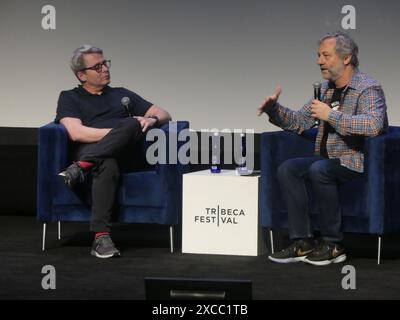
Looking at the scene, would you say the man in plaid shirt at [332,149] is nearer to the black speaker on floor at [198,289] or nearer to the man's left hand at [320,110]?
the man's left hand at [320,110]

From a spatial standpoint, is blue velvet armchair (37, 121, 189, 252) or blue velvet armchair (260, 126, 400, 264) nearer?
blue velvet armchair (260, 126, 400, 264)

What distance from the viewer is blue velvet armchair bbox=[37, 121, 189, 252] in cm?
545

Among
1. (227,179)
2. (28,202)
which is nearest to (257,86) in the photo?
(227,179)

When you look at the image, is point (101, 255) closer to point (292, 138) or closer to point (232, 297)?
point (292, 138)

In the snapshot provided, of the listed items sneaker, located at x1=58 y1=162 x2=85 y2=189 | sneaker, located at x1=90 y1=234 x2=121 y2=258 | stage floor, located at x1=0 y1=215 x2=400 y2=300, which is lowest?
stage floor, located at x1=0 y1=215 x2=400 y2=300

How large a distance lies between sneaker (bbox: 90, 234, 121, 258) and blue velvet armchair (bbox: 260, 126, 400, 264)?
846 mm

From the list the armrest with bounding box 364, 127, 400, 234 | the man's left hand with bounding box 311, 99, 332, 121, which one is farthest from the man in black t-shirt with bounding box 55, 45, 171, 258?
the armrest with bounding box 364, 127, 400, 234

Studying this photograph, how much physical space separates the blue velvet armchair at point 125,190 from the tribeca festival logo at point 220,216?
0.51ft

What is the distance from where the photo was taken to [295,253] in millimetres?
5191

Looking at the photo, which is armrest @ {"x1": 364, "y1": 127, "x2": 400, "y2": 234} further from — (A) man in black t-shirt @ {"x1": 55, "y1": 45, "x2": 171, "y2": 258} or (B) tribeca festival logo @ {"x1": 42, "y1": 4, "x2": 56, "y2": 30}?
(B) tribeca festival logo @ {"x1": 42, "y1": 4, "x2": 56, "y2": 30}

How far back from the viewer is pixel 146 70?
6660 millimetres

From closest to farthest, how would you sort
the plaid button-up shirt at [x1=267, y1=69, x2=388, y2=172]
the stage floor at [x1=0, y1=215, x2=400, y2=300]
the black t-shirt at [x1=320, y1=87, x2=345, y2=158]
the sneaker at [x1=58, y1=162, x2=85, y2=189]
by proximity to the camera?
the stage floor at [x1=0, y1=215, x2=400, y2=300] → the plaid button-up shirt at [x1=267, y1=69, x2=388, y2=172] → the black t-shirt at [x1=320, y1=87, x2=345, y2=158] → the sneaker at [x1=58, y1=162, x2=85, y2=189]

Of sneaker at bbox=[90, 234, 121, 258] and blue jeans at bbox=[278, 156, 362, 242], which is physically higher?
blue jeans at bbox=[278, 156, 362, 242]

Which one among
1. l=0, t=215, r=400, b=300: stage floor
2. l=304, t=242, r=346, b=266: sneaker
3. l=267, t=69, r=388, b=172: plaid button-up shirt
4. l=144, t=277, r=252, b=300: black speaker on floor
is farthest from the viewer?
l=304, t=242, r=346, b=266: sneaker
